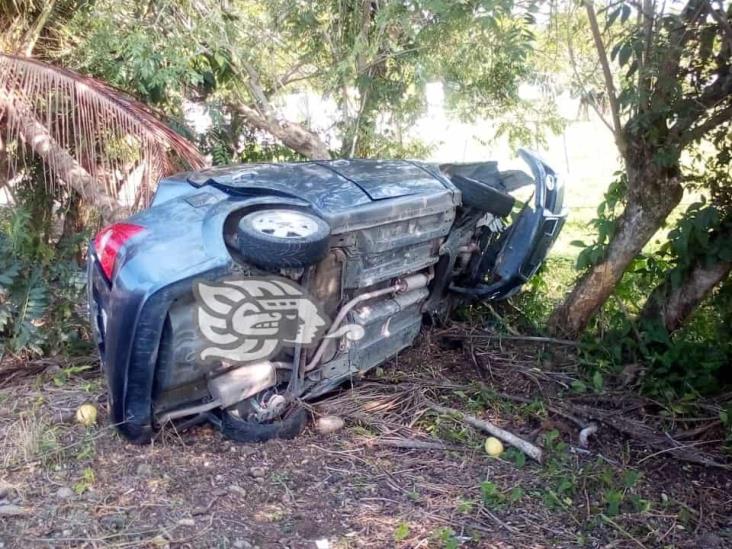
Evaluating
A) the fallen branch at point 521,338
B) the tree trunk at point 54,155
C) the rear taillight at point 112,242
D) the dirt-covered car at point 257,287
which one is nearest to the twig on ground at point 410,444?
the dirt-covered car at point 257,287

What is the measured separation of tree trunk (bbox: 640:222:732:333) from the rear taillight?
3156 mm

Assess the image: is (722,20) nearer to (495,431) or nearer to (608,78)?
(608,78)

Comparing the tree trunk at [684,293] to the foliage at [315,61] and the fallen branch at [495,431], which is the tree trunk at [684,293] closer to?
the fallen branch at [495,431]

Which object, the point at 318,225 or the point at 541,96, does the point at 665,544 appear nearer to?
the point at 318,225

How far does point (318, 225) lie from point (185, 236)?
578mm

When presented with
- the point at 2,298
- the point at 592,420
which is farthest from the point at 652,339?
the point at 2,298

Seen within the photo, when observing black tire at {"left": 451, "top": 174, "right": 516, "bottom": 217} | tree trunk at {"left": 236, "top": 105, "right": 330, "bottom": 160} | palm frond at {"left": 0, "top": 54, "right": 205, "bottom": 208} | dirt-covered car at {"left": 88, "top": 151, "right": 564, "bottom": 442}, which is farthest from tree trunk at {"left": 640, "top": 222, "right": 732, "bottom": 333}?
tree trunk at {"left": 236, "top": 105, "right": 330, "bottom": 160}

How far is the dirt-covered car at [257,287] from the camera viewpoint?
2.79 metres

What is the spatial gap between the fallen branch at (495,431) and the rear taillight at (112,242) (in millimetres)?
1750

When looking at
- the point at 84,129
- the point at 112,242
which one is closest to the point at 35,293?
the point at 84,129

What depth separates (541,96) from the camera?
5930 mm

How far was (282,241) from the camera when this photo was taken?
277 cm

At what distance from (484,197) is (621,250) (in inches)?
36.0

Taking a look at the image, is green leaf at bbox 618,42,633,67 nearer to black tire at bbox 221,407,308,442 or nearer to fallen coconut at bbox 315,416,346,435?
fallen coconut at bbox 315,416,346,435
